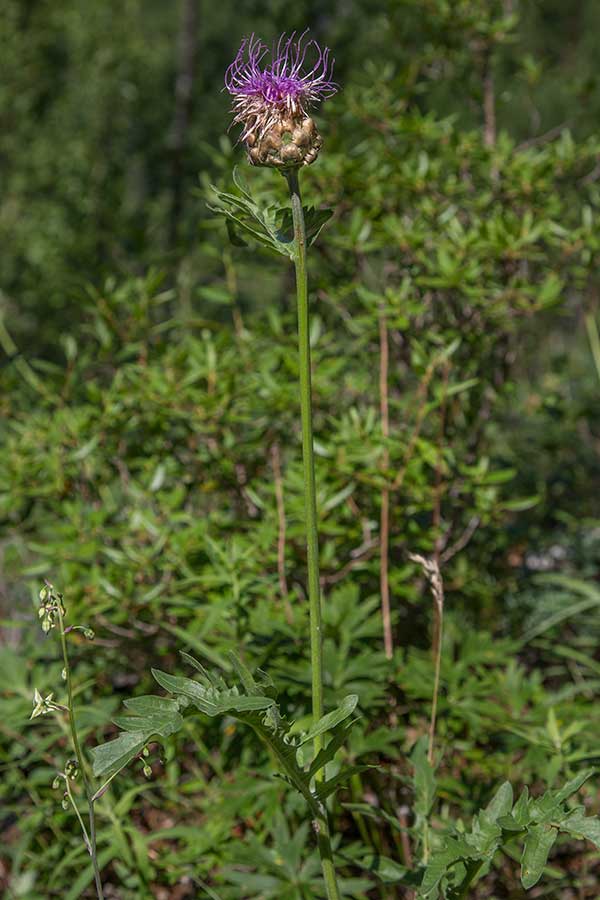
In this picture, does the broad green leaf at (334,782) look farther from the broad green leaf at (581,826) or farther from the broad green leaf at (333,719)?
the broad green leaf at (581,826)

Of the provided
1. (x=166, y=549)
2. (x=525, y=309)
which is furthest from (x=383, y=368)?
(x=166, y=549)

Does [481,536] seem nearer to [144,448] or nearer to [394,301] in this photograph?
[394,301]

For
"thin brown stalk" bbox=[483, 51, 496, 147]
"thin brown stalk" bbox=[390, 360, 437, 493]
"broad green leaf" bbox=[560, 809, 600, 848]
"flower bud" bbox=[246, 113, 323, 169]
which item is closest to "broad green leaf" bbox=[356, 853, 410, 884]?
"broad green leaf" bbox=[560, 809, 600, 848]

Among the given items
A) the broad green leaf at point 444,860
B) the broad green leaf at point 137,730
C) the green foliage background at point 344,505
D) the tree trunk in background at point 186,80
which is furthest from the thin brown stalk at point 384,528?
the tree trunk in background at point 186,80

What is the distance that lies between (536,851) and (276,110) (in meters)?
0.84

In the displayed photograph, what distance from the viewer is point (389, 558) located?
1988mm

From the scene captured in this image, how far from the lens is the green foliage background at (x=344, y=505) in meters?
1.65

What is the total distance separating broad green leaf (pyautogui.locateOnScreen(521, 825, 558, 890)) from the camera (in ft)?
3.17

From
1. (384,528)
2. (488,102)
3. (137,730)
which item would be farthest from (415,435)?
(488,102)

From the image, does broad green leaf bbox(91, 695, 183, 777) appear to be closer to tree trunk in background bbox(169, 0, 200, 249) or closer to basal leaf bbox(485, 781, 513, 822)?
basal leaf bbox(485, 781, 513, 822)

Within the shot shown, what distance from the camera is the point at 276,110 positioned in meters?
0.97

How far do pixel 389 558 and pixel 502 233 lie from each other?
75cm

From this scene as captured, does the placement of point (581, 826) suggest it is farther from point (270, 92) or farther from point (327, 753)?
point (270, 92)

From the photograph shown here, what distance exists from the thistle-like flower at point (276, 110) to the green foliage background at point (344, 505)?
→ 635 mm
